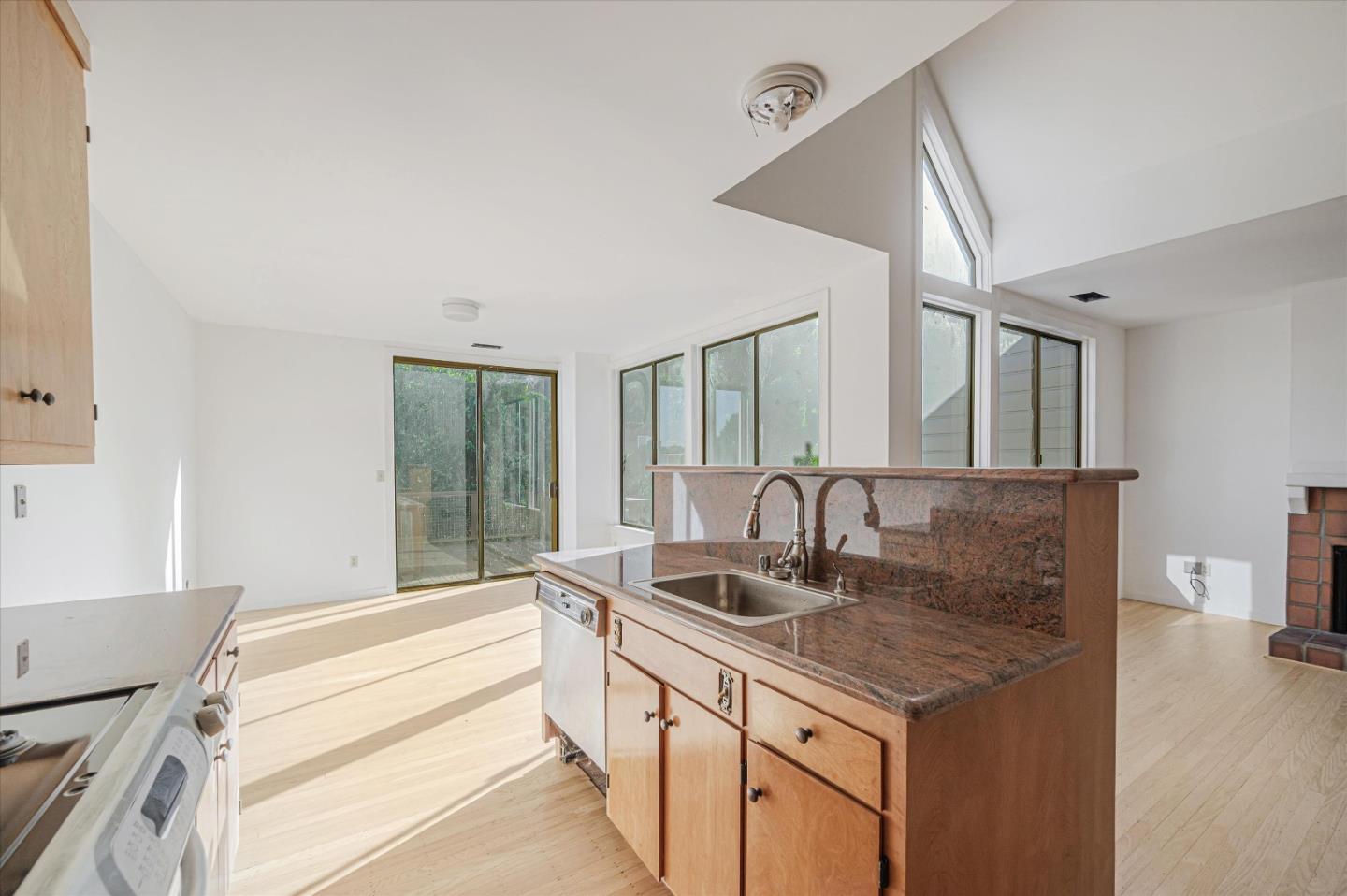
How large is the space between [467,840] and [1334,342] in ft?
20.1

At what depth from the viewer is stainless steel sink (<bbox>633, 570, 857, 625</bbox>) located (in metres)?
1.80

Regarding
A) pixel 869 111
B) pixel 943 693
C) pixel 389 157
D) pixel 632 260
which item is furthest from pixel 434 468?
pixel 943 693

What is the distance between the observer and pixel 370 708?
2.98m

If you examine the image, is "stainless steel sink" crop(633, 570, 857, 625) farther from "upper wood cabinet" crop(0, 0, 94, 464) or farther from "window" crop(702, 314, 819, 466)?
"window" crop(702, 314, 819, 466)

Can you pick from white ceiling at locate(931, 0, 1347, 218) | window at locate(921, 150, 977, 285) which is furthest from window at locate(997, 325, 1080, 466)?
white ceiling at locate(931, 0, 1347, 218)

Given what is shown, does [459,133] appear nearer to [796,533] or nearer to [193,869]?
[796,533]

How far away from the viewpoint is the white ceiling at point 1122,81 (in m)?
2.84

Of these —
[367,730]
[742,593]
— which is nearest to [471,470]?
[367,730]

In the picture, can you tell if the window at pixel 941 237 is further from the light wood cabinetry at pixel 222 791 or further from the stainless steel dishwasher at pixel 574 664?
the light wood cabinetry at pixel 222 791

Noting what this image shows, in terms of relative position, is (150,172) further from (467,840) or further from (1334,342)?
(1334,342)

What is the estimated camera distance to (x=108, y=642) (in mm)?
1391

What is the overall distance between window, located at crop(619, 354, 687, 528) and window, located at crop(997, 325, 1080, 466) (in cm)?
273

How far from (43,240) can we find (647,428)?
4.84 metres

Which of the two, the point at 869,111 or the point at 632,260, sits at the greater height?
the point at 869,111
